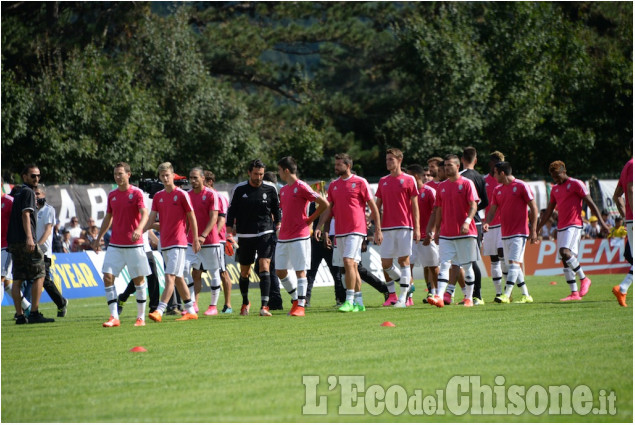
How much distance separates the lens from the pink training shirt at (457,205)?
15.1 metres

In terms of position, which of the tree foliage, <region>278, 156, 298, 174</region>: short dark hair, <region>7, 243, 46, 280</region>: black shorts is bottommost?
<region>7, 243, 46, 280</region>: black shorts

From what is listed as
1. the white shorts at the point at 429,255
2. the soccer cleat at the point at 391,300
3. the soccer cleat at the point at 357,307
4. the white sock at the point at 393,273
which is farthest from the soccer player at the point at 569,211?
the soccer cleat at the point at 357,307

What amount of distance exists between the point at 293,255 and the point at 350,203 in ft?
3.59

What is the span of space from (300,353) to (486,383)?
2.48 meters

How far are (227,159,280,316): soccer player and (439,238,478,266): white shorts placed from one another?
2515mm

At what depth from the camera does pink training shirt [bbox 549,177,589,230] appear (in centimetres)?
1623

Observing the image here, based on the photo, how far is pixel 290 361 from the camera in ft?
30.5

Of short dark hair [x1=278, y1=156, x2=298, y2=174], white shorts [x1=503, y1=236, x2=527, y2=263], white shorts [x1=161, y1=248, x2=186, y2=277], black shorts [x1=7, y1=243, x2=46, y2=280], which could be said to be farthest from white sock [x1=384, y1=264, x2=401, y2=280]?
black shorts [x1=7, y1=243, x2=46, y2=280]

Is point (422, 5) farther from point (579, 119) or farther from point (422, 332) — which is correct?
point (422, 332)

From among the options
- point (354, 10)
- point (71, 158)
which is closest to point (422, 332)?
point (71, 158)

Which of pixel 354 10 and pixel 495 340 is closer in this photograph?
pixel 495 340

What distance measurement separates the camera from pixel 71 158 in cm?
3672

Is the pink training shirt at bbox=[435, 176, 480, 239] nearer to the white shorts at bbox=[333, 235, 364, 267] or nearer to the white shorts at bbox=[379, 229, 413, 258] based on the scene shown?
the white shorts at bbox=[379, 229, 413, 258]

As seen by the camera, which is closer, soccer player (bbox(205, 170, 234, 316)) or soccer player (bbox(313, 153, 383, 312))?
soccer player (bbox(313, 153, 383, 312))
